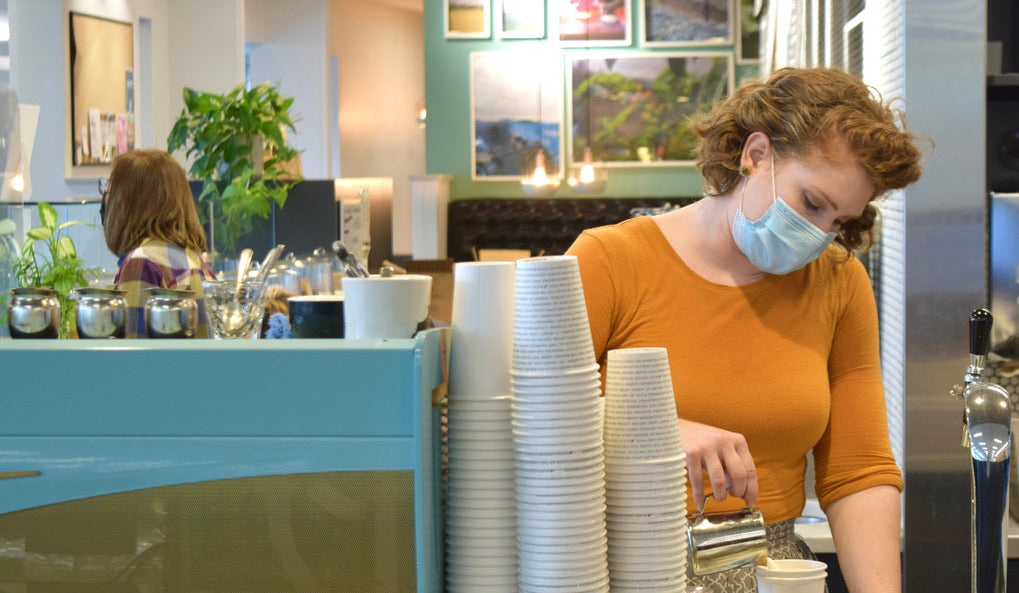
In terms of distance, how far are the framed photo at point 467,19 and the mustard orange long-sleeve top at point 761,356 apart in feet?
27.0

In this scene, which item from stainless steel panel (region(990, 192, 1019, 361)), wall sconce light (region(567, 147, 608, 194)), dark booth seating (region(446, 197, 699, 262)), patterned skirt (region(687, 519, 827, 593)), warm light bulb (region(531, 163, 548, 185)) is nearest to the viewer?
patterned skirt (region(687, 519, 827, 593))

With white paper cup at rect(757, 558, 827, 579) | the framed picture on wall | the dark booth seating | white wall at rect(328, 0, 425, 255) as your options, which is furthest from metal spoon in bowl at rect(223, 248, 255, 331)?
white wall at rect(328, 0, 425, 255)

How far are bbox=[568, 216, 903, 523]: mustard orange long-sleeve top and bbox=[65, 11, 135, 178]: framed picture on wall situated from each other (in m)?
5.61

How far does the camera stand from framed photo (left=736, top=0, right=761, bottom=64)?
30.5ft

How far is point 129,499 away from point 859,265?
115 cm

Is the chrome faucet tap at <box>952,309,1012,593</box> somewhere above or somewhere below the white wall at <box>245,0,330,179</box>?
below

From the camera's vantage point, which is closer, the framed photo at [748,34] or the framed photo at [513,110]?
the framed photo at [748,34]

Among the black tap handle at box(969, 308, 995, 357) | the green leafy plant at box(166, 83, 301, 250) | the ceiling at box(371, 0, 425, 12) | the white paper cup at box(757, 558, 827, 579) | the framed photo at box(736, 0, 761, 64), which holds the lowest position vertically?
the white paper cup at box(757, 558, 827, 579)

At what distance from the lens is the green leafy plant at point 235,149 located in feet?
13.1

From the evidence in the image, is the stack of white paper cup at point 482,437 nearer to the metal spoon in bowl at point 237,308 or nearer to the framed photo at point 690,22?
the metal spoon in bowl at point 237,308

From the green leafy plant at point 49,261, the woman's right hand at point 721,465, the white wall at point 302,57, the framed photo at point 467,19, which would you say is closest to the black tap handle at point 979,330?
the woman's right hand at point 721,465

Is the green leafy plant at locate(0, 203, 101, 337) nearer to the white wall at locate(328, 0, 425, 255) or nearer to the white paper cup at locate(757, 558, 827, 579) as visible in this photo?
the white paper cup at locate(757, 558, 827, 579)

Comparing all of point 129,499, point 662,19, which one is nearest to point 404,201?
point 662,19

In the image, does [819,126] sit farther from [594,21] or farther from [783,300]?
[594,21]
